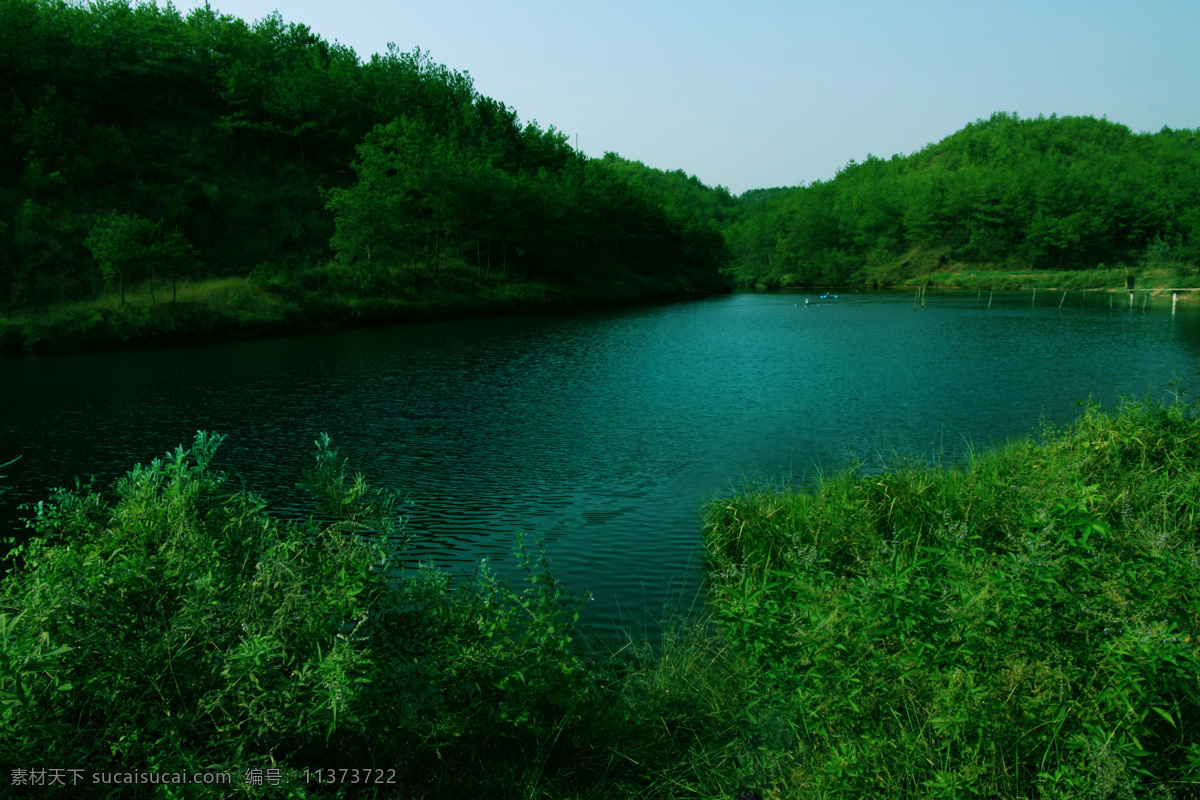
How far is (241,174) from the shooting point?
171 feet

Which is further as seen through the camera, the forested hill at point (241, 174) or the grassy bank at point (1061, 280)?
the grassy bank at point (1061, 280)

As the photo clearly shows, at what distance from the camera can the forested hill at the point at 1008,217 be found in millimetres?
94125

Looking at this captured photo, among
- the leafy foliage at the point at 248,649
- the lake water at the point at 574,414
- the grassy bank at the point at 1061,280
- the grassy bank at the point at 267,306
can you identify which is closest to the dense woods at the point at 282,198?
the grassy bank at the point at 267,306

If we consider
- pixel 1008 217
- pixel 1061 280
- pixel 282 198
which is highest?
pixel 1008 217

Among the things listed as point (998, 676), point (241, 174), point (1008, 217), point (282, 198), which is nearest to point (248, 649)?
point (998, 676)

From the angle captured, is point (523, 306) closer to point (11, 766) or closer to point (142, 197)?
point (142, 197)

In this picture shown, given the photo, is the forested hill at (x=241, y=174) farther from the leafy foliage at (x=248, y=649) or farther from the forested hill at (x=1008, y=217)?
the forested hill at (x=1008, y=217)

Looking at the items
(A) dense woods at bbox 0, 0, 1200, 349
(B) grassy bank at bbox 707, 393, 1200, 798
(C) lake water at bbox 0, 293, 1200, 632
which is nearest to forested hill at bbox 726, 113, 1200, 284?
(A) dense woods at bbox 0, 0, 1200, 349

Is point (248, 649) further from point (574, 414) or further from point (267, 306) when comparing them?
point (267, 306)

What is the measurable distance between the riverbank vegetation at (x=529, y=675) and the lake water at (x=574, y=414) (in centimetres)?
245

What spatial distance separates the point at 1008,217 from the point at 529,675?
111m

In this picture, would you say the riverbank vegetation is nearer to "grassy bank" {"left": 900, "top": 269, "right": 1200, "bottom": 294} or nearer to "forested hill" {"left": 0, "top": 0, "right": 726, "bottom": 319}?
"forested hill" {"left": 0, "top": 0, "right": 726, "bottom": 319}

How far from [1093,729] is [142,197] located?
2012 inches

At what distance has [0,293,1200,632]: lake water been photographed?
1099 cm
